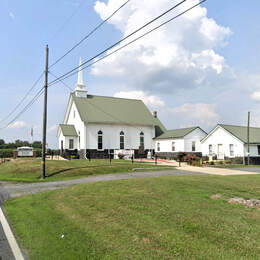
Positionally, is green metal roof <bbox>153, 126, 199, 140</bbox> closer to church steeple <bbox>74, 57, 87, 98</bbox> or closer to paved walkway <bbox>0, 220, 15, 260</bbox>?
church steeple <bbox>74, 57, 87, 98</bbox>

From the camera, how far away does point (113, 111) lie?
130ft

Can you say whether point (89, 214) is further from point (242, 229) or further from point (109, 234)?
point (242, 229)

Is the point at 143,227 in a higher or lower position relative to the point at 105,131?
lower

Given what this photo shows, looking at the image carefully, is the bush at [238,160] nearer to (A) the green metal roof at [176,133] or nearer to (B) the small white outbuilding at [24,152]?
(A) the green metal roof at [176,133]

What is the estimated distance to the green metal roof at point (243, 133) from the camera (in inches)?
1311

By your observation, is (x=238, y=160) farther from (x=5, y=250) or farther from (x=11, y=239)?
(x=5, y=250)

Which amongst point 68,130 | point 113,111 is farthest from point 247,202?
point 113,111

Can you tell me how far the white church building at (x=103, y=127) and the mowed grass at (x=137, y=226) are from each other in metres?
25.2

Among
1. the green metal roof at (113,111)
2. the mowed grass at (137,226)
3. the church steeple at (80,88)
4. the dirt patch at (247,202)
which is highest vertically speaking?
the church steeple at (80,88)

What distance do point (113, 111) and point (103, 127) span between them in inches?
154

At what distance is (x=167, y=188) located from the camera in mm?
10906

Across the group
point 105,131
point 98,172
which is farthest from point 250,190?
point 105,131

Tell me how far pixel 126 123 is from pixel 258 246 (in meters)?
33.6

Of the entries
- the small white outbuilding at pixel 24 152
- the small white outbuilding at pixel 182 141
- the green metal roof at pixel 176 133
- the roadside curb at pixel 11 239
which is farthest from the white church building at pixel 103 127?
the roadside curb at pixel 11 239
